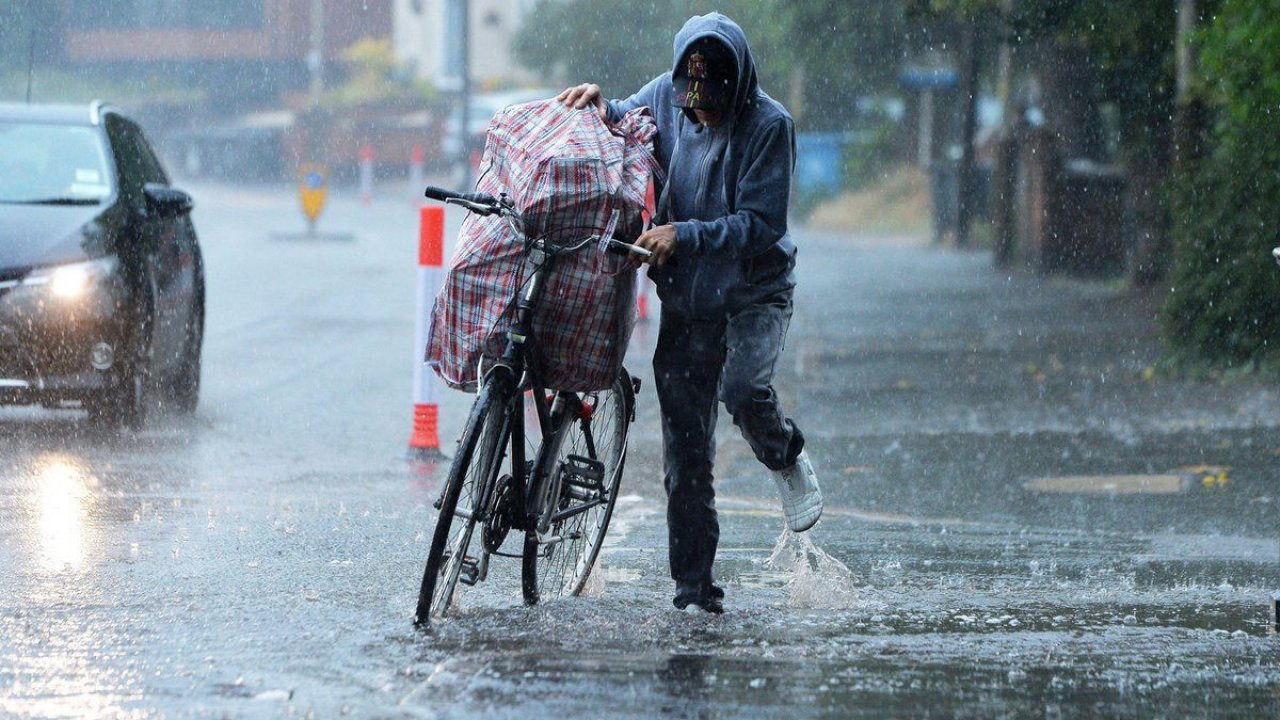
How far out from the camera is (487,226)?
5480 mm

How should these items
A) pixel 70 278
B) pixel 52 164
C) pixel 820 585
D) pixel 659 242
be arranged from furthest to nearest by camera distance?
pixel 52 164 < pixel 70 278 < pixel 820 585 < pixel 659 242

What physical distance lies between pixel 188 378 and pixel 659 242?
6.29 m

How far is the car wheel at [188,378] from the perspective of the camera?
36.3ft

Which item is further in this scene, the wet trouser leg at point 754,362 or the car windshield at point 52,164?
the car windshield at point 52,164

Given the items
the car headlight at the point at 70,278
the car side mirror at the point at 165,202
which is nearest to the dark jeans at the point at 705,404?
the car headlight at the point at 70,278

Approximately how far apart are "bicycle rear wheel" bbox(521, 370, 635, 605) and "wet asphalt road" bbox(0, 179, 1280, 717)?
0.42ft

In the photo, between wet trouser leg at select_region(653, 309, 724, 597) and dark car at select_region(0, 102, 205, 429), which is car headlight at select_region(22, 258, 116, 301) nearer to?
dark car at select_region(0, 102, 205, 429)

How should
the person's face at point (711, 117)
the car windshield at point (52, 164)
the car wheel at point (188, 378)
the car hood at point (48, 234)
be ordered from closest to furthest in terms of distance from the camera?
1. the person's face at point (711, 117)
2. the car hood at point (48, 234)
3. the car windshield at point (52, 164)
4. the car wheel at point (188, 378)

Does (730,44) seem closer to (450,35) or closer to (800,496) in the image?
(800,496)

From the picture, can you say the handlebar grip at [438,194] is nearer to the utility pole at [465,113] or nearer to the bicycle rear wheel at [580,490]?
the bicycle rear wheel at [580,490]

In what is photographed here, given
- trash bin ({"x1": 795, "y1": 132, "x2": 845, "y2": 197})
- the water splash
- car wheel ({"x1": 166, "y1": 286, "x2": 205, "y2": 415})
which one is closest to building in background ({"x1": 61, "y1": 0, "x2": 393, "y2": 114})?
trash bin ({"x1": 795, "y1": 132, "x2": 845, "y2": 197})

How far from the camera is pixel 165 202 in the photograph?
410 inches

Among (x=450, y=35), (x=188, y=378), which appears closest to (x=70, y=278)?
(x=188, y=378)

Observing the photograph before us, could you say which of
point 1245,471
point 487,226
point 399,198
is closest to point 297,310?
point 1245,471
